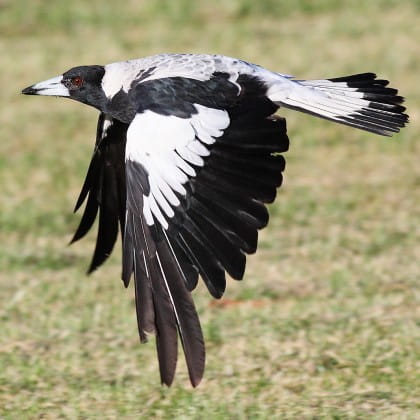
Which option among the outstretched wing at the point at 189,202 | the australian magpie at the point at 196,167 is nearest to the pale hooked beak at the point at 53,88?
the australian magpie at the point at 196,167

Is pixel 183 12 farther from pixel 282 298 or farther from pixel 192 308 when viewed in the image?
pixel 192 308

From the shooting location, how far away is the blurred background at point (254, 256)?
418 centimetres

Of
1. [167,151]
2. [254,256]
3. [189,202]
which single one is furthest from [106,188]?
[254,256]

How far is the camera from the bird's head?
15.5ft

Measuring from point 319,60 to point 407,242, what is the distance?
4.23 m

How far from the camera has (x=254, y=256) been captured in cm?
633

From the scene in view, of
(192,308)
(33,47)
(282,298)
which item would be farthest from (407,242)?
(33,47)

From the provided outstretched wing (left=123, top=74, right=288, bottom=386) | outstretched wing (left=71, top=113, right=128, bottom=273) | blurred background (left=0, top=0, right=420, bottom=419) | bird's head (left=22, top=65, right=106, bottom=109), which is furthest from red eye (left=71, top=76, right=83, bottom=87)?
blurred background (left=0, top=0, right=420, bottom=419)

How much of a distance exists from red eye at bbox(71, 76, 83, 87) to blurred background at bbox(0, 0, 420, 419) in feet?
3.86

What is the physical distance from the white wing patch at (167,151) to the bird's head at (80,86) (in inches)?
31.3

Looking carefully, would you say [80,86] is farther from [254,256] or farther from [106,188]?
[254,256]

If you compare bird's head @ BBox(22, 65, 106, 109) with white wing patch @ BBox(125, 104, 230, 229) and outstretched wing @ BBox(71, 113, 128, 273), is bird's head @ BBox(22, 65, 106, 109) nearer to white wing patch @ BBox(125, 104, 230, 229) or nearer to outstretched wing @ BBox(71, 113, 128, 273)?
outstretched wing @ BBox(71, 113, 128, 273)

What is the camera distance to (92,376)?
4445 millimetres

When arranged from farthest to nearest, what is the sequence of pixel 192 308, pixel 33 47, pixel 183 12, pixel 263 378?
pixel 183 12, pixel 33 47, pixel 263 378, pixel 192 308
